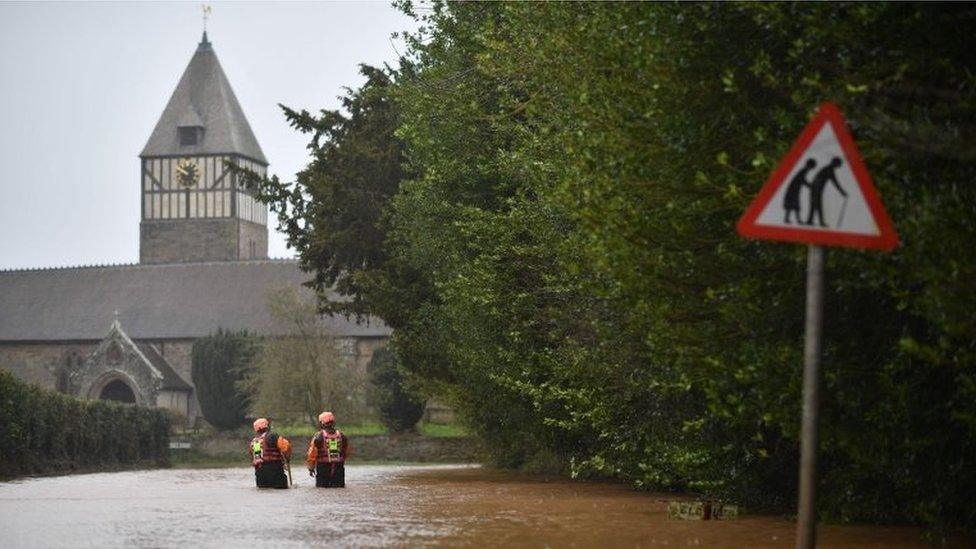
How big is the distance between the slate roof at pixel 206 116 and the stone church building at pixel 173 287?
3.9 inches

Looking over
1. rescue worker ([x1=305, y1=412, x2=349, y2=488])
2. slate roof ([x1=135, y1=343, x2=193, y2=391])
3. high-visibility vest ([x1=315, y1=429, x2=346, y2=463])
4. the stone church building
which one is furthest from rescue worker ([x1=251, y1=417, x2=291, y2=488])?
slate roof ([x1=135, y1=343, x2=193, y2=391])

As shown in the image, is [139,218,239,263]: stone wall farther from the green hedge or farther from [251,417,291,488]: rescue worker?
[251,417,291,488]: rescue worker

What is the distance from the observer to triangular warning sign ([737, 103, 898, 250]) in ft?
28.0

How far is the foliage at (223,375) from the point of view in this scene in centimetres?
8438

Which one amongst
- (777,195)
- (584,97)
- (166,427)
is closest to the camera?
(777,195)

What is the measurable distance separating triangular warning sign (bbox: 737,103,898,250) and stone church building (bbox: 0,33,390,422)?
7558cm

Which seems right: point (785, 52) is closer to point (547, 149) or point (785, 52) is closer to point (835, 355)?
point (835, 355)

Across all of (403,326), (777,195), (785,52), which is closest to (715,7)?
(785,52)

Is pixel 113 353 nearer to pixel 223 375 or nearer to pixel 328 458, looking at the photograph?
pixel 223 375

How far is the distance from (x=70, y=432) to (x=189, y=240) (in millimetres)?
65225

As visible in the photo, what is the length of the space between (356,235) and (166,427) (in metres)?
21.8

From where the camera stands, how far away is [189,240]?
112000 mm

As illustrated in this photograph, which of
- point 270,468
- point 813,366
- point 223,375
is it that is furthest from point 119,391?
point 813,366

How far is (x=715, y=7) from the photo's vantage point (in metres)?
13.6
